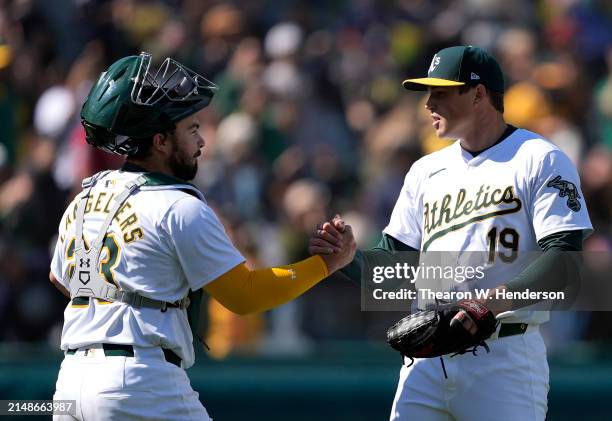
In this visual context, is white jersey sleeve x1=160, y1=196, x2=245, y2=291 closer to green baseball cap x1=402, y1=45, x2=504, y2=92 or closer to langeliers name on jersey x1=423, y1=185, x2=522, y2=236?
langeliers name on jersey x1=423, y1=185, x2=522, y2=236

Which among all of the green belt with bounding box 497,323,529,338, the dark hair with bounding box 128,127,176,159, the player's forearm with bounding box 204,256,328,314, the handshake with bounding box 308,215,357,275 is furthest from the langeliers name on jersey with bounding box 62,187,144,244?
the green belt with bounding box 497,323,529,338

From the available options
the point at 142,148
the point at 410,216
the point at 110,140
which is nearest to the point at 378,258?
the point at 410,216

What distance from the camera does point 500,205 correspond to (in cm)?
486

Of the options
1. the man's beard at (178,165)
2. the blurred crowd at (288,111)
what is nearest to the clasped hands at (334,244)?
the man's beard at (178,165)

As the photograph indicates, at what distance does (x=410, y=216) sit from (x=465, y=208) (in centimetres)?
34

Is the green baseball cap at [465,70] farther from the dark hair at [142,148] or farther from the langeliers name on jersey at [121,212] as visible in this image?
the langeliers name on jersey at [121,212]

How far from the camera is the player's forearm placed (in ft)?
14.4

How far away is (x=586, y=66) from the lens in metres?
11.1

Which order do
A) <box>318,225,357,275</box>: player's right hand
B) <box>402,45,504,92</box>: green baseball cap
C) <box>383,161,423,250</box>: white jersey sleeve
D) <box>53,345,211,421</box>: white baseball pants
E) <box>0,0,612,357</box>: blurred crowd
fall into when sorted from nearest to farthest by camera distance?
<box>53,345,211,421</box>: white baseball pants, <box>318,225,357,275</box>: player's right hand, <box>402,45,504,92</box>: green baseball cap, <box>383,161,423,250</box>: white jersey sleeve, <box>0,0,612,357</box>: blurred crowd

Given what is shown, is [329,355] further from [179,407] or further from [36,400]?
[179,407]

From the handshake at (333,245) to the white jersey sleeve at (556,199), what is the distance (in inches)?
30.5

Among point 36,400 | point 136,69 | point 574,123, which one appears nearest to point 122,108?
point 136,69

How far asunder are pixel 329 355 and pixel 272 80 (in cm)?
388

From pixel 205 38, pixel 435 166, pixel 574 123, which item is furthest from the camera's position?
pixel 205 38
